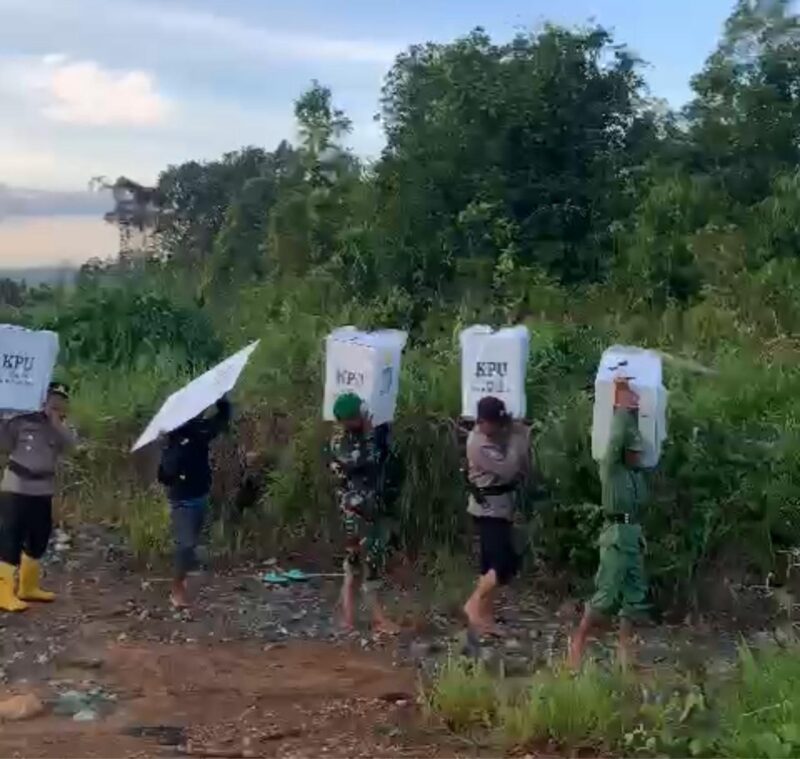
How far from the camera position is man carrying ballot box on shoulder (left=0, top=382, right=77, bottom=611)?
7793 millimetres

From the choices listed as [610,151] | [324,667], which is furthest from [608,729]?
[610,151]

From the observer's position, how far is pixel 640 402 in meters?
6.56

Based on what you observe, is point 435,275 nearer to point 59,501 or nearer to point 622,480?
point 59,501

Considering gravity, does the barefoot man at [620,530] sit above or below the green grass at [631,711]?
above

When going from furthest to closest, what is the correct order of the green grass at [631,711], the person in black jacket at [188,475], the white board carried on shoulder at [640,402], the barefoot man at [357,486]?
the person in black jacket at [188,475]
the barefoot man at [357,486]
the white board carried on shoulder at [640,402]
the green grass at [631,711]

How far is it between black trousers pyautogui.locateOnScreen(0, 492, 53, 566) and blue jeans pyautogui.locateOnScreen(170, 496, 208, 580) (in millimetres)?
756

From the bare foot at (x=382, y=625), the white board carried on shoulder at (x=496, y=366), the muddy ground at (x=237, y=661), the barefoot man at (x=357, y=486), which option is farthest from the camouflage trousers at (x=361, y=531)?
the white board carried on shoulder at (x=496, y=366)

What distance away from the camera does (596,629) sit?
24.1 ft

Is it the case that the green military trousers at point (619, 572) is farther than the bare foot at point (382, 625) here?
No

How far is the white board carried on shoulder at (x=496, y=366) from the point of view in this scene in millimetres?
7145

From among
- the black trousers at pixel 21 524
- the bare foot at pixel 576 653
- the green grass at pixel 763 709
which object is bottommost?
the bare foot at pixel 576 653

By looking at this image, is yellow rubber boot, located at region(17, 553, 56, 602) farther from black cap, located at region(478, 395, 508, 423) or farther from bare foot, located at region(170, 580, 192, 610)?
black cap, located at region(478, 395, 508, 423)

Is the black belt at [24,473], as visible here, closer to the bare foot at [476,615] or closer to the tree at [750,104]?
the bare foot at [476,615]

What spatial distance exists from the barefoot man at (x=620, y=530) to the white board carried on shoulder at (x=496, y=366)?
771 mm
